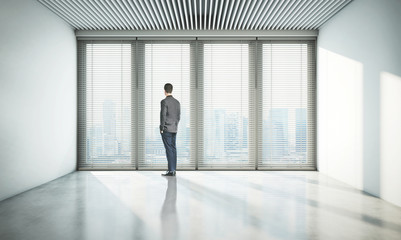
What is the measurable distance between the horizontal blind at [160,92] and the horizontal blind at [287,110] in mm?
1748

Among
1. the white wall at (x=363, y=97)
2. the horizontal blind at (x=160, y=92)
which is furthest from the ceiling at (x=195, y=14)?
the white wall at (x=363, y=97)

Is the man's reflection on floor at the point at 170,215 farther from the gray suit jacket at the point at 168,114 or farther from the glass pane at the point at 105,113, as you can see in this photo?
the glass pane at the point at 105,113

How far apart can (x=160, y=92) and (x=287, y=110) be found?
3069 mm

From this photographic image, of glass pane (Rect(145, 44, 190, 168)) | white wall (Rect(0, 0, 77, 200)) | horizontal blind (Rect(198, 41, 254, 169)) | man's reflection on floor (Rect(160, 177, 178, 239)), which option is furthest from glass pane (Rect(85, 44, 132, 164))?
man's reflection on floor (Rect(160, 177, 178, 239))

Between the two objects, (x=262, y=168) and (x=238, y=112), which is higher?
(x=238, y=112)

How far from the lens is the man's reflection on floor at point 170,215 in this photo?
256 cm

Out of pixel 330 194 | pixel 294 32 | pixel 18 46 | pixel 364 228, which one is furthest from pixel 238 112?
pixel 18 46

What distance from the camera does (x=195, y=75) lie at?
19.7 feet

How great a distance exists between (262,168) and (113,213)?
382cm

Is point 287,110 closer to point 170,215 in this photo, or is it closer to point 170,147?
point 170,147

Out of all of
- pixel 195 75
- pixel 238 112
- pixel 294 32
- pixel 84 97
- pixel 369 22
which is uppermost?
pixel 294 32

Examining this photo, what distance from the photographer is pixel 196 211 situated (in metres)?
3.20

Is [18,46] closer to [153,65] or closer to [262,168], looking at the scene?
[153,65]

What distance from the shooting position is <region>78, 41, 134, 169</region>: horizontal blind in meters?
5.98
